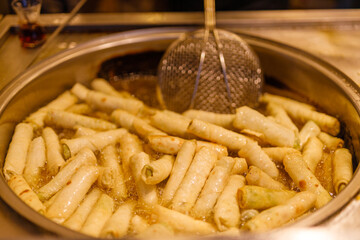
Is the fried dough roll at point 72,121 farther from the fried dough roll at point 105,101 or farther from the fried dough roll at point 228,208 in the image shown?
the fried dough roll at point 228,208

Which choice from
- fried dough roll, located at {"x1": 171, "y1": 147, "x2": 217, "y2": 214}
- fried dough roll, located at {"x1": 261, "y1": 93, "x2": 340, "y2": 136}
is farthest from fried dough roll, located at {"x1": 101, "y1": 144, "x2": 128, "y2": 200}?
fried dough roll, located at {"x1": 261, "y1": 93, "x2": 340, "y2": 136}

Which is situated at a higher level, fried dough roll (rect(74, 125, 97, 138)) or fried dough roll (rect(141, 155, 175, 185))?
fried dough roll (rect(74, 125, 97, 138))

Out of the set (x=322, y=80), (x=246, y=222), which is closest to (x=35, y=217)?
(x=246, y=222)

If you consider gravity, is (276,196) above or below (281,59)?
below

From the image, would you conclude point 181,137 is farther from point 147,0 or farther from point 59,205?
point 147,0

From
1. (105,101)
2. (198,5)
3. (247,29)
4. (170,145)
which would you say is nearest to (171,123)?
(170,145)

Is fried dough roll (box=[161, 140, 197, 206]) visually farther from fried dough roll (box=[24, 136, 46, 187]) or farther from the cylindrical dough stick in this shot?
fried dough roll (box=[24, 136, 46, 187])
